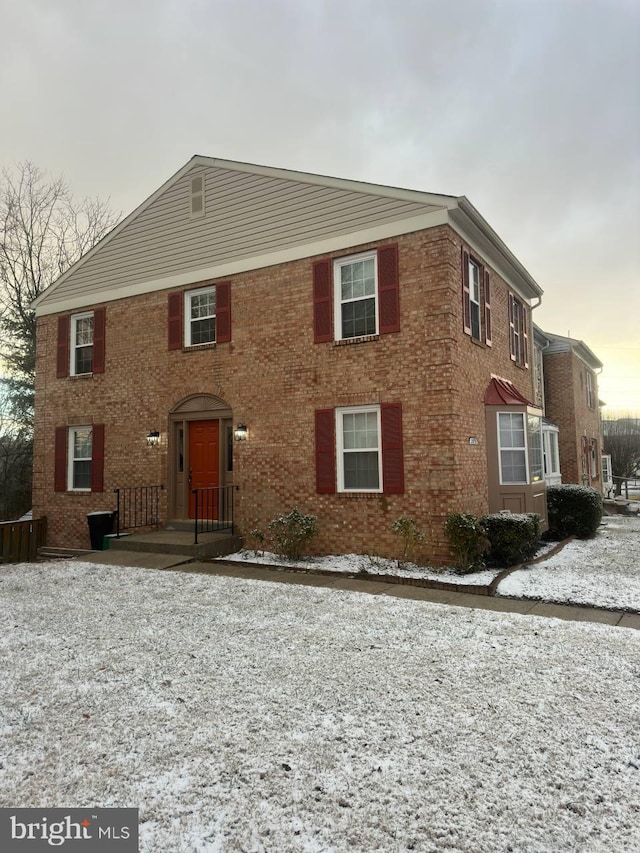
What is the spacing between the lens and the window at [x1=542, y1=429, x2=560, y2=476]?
16812 mm

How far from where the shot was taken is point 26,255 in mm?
21344

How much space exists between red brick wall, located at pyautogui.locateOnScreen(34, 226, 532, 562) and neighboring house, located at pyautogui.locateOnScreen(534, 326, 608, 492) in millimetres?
5806

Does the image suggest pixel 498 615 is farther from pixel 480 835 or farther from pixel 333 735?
pixel 480 835

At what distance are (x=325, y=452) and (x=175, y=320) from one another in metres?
4.76

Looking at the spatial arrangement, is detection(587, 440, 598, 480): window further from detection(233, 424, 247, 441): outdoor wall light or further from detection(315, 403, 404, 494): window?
detection(233, 424, 247, 441): outdoor wall light

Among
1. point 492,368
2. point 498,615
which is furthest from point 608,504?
point 498,615

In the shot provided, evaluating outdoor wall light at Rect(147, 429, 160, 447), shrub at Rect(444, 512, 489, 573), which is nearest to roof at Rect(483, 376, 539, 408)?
shrub at Rect(444, 512, 489, 573)

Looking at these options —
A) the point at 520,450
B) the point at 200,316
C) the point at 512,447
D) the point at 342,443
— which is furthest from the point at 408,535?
the point at 200,316

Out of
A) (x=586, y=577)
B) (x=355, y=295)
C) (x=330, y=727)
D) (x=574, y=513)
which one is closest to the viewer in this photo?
(x=330, y=727)

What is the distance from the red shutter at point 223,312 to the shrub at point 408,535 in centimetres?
526

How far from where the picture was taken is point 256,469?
10.5 m

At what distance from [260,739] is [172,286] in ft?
34.3

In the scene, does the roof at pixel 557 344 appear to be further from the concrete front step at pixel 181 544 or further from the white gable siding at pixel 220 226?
the concrete front step at pixel 181 544

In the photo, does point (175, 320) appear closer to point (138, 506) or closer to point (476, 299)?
point (138, 506)
